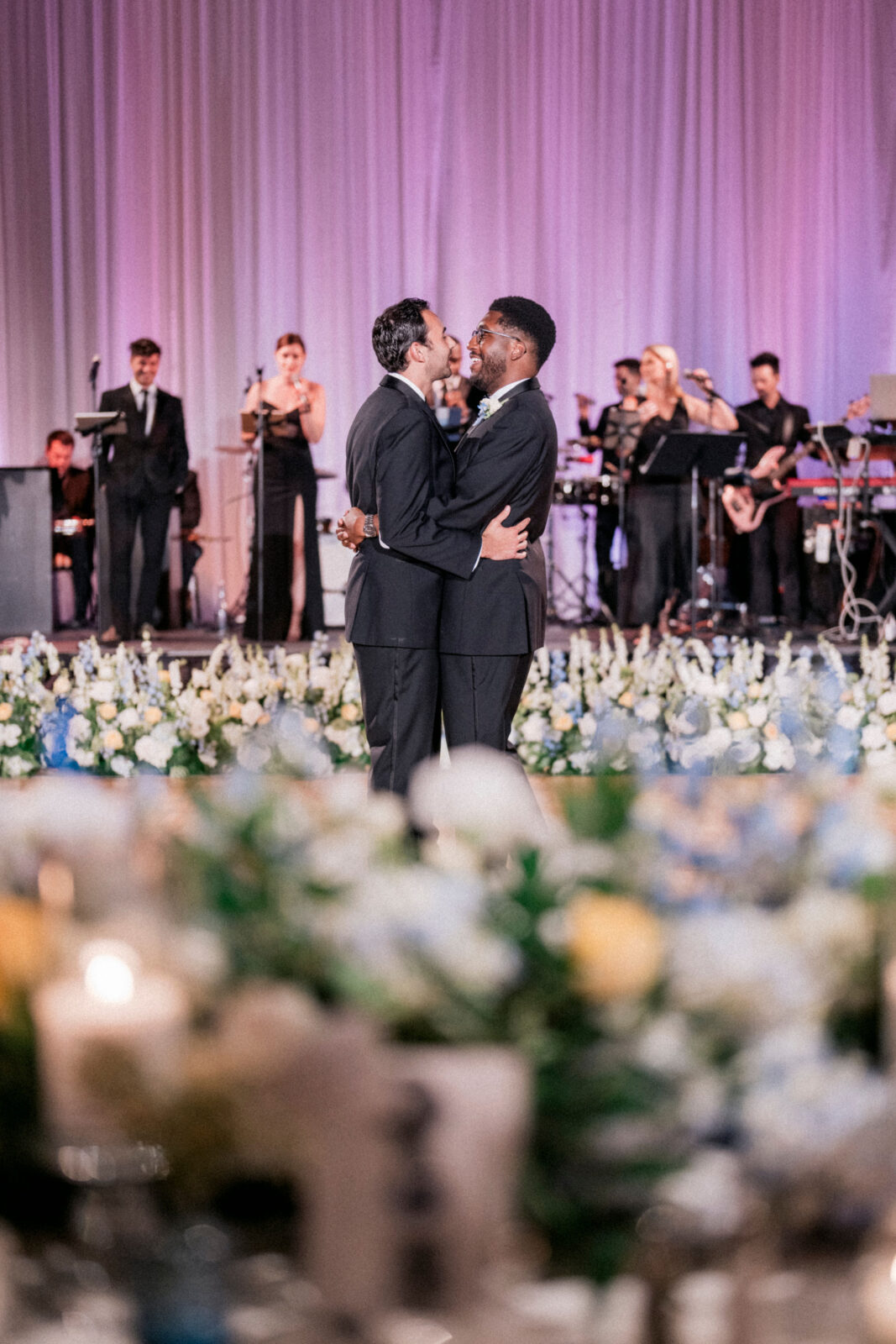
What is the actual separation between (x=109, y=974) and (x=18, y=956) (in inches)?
3.8

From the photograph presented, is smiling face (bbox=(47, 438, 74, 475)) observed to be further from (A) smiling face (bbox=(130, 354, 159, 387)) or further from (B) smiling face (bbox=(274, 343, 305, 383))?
(B) smiling face (bbox=(274, 343, 305, 383))

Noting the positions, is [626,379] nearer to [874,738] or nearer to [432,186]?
[432,186]

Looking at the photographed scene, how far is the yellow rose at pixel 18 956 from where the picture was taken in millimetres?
926

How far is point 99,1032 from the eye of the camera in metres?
0.83

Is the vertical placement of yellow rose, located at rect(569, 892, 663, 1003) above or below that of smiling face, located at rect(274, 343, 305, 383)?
below

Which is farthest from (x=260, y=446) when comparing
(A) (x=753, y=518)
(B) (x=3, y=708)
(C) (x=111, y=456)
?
(A) (x=753, y=518)

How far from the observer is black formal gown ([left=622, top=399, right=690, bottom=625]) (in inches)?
361

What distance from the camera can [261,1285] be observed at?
849mm

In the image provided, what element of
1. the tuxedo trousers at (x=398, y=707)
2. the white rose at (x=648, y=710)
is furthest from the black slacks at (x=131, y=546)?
the tuxedo trousers at (x=398, y=707)

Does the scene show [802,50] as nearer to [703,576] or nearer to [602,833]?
[703,576]

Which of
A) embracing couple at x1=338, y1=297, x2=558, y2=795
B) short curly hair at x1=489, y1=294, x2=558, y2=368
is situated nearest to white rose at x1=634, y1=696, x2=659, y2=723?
embracing couple at x1=338, y1=297, x2=558, y2=795

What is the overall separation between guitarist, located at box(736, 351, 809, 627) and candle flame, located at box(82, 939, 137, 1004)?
8485mm

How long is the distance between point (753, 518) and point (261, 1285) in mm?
8878

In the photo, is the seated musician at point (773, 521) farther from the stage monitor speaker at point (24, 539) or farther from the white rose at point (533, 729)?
the white rose at point (533, 729)
